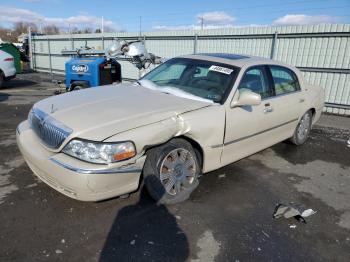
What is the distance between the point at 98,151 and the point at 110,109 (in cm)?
67

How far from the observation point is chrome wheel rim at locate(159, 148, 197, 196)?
10.7 ft

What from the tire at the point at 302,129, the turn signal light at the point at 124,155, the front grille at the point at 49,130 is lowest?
the tire at the point at 302,129

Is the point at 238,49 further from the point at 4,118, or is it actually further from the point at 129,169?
the point at 129,169

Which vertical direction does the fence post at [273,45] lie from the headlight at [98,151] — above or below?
above

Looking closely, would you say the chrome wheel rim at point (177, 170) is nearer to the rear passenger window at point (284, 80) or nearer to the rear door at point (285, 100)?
the rear door at point (285, 100)

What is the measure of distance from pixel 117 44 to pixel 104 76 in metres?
1.09

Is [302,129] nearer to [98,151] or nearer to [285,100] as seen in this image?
[285,100]

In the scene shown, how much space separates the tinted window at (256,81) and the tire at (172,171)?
1.24 m

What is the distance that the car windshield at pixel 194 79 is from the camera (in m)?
3.82

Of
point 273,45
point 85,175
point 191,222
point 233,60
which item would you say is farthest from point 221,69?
point 273,45

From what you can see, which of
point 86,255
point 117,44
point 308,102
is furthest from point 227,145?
point 117,44

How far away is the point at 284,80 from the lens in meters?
4.89

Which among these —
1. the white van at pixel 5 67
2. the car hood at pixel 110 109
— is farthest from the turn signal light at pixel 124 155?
the white van at pixel 5 67

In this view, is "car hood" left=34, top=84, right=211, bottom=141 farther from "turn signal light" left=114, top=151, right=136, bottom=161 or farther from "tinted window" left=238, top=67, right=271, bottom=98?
"tinted window" left=238, top=67, right=271, bottom=98
